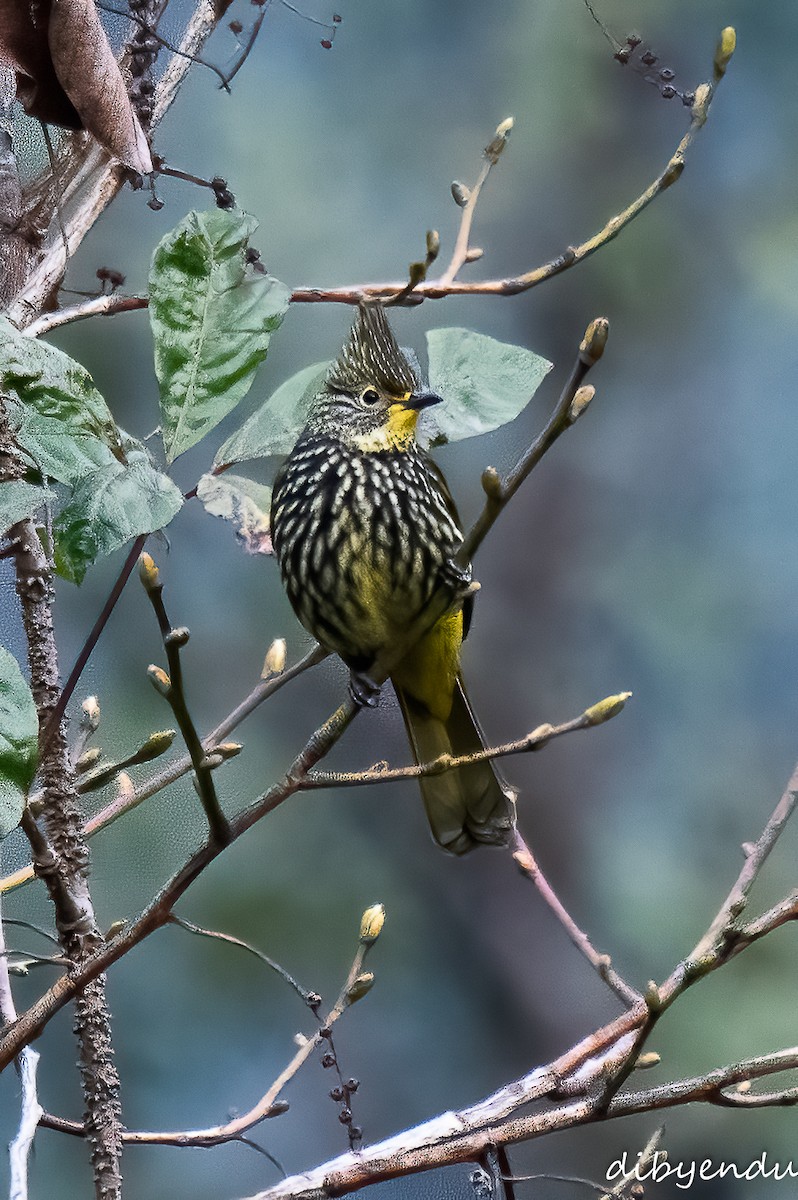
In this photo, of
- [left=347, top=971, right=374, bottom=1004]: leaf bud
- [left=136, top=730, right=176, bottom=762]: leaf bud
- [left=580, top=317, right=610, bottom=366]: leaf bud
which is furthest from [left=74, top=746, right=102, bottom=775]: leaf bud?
[left=580, top=317, right=610, bottom=366]: leaf bud

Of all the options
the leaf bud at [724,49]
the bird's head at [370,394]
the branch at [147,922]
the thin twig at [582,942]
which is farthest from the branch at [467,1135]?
the leaf bud at [724,49]

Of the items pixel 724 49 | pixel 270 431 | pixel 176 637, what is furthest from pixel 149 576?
pixel 724 49

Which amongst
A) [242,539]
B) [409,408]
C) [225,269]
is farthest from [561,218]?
[225,269]

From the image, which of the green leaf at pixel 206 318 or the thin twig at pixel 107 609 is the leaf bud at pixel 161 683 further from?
the green leaf at pixel 206 318

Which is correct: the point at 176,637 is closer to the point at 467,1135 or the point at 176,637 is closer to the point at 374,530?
the point at 467,1135

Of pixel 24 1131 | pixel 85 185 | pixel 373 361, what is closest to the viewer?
pixel 24 1131

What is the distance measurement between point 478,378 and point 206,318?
0.65 ft

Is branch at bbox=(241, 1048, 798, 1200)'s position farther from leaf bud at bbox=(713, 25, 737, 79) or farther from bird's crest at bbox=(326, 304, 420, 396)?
leaf bud at bbox=(713, 25, 737, 79)

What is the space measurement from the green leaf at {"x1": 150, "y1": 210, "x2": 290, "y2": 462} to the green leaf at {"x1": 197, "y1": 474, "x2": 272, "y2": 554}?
77 millimetres

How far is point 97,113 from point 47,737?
0.39m

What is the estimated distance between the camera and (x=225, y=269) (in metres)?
0.74

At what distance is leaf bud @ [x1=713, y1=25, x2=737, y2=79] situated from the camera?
0.96 meters

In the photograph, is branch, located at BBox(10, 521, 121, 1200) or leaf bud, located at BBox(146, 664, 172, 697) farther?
branch, located at BBox(10, 521, 121, 1200)

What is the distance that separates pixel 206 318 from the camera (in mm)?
725
